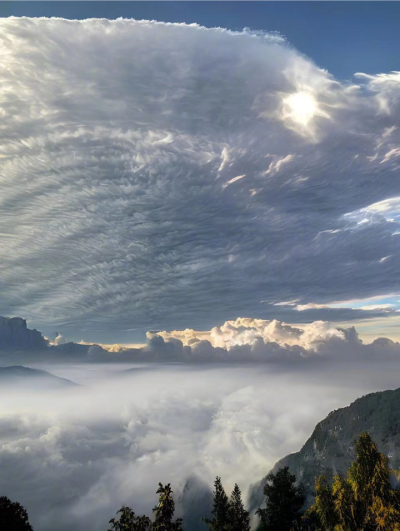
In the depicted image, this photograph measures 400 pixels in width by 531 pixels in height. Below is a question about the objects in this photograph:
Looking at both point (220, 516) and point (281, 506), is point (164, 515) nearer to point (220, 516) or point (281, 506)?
point (220, 516)

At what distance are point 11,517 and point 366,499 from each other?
2766 inches

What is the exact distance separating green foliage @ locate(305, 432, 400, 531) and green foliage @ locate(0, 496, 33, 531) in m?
63.6

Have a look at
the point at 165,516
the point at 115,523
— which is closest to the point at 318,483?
the point at 165,516

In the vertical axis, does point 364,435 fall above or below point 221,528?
above

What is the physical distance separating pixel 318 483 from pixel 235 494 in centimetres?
7251

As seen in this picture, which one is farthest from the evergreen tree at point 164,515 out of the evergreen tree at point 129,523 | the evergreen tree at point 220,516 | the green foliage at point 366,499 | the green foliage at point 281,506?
the green foliage at point 281,506

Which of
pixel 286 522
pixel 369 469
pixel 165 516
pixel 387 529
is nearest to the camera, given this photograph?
pixel 387 529

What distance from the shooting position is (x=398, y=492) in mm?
40969

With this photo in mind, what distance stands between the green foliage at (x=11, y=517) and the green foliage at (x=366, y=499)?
63594 millimetres

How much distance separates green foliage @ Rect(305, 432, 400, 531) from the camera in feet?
128

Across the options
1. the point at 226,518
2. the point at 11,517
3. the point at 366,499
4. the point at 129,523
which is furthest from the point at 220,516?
the point at 366,499

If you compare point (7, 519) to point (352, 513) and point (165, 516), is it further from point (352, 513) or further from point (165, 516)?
point (352, 513)

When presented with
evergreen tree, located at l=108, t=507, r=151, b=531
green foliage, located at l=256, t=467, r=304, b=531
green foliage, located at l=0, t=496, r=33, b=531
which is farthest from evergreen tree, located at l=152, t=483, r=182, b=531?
green foliage, located at l=256, t=467, r=304, b=531

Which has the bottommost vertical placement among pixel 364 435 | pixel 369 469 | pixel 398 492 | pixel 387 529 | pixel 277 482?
pixel 277 482
